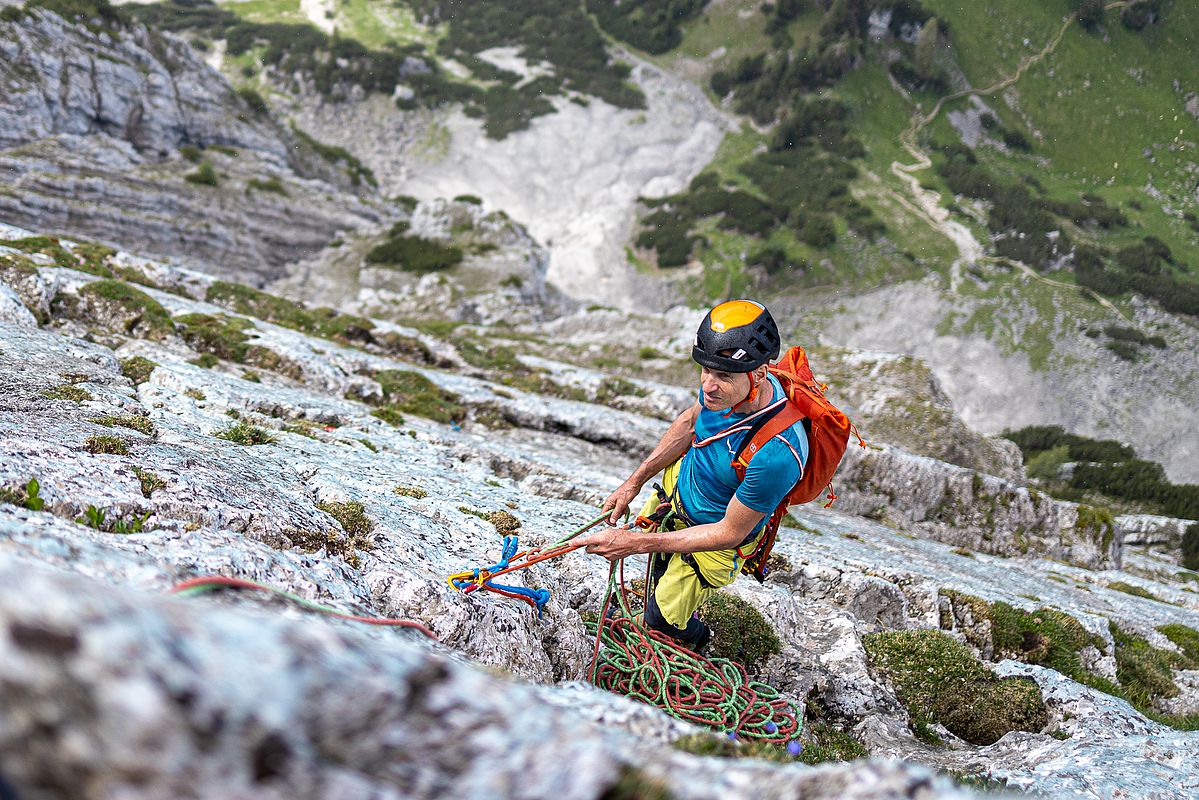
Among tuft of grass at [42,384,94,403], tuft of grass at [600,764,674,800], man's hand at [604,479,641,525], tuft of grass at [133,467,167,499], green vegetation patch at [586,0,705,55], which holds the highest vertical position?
green vegetation patch at [586,0,705,55]

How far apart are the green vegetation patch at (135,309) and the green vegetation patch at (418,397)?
6.18 m

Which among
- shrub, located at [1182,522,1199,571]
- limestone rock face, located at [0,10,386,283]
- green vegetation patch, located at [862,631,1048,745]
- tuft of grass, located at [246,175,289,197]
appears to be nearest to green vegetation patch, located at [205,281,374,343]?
green vegetation patch, located at [862,631,1048,745]

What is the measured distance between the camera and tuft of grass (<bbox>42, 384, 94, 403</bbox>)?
9094mm

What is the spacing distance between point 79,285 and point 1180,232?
141145mm

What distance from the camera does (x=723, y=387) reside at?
612 cm

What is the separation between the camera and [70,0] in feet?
176

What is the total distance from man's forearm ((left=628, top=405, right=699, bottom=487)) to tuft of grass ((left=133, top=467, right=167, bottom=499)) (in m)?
5.20

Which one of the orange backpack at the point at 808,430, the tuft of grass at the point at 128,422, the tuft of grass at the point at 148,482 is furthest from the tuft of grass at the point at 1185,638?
the tuft of grass at the point at 128,422

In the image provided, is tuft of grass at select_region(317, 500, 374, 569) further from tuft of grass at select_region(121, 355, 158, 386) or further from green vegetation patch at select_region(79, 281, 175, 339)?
green vegetation patch at select_region(79, 281, 175, 339)

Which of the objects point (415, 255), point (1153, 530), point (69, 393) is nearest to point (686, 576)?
point (69, 393)

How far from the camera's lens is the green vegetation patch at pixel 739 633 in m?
9.18

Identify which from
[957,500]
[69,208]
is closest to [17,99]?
[69,208]

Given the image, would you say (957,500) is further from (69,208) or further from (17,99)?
(17,99)

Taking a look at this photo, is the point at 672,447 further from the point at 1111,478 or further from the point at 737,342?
the point at 1111,478
